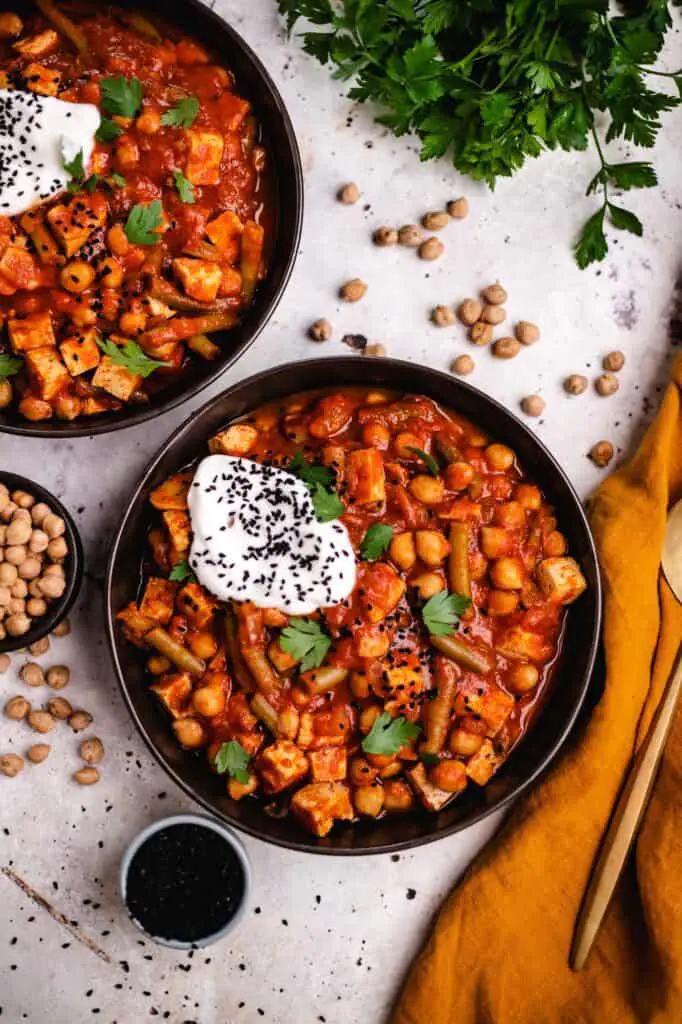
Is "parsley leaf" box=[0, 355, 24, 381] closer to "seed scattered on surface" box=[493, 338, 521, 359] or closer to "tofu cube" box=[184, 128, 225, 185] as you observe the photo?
"tofu cube" box=[184, 128, 225, 185]

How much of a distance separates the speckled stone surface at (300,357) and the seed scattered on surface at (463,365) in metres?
0.08

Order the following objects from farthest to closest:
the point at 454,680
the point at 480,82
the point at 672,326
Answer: the point at 672,326 < the point at 480,82 < the point at 454,680

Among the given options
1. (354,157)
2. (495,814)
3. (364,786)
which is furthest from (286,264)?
(495,814)

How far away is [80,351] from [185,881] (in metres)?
2.14

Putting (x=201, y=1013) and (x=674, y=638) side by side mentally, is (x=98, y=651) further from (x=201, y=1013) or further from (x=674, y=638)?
(x=674, y=638)

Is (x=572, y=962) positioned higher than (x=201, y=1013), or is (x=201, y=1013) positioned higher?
(x=572, y=962)

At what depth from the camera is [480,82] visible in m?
3.89

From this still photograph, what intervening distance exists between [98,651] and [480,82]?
2908mm

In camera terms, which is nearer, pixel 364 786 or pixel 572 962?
pixel 364 786

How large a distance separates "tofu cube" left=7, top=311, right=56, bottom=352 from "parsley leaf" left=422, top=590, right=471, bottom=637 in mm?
1730

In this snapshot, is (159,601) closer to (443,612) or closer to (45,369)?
(45,369)

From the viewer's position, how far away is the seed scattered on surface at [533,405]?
4.14 m

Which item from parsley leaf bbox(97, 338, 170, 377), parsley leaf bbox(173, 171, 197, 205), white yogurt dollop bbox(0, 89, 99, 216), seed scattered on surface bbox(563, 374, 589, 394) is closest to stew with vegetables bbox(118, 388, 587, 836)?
parsley leaf bbox(97, 338, 170, 377)

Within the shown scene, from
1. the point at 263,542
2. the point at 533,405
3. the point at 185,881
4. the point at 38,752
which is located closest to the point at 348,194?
the point at 533,405
